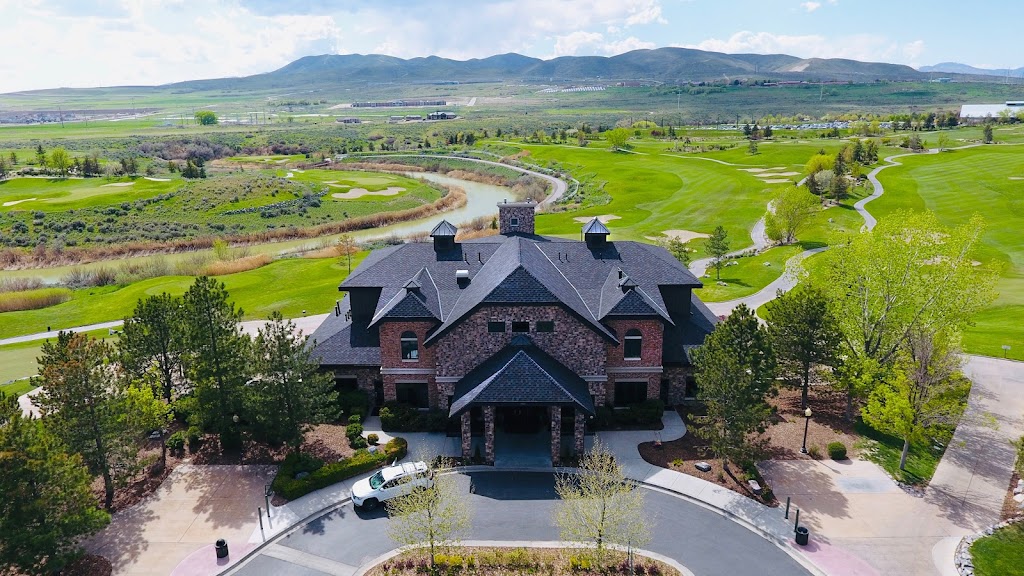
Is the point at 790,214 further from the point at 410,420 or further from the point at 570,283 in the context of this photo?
the point at 410,420

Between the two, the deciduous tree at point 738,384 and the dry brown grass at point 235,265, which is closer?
the deciduous tree at point 738,384

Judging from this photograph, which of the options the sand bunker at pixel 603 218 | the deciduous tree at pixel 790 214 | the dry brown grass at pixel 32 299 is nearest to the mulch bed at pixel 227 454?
the dry brown grass at pixel 32 299

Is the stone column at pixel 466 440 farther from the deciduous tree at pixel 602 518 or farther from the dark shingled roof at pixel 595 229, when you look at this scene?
the dark shingled roof at pixel 595 229

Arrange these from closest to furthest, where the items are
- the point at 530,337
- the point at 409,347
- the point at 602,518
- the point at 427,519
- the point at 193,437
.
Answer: the point at 602,518 → the point at 427,519 → the point at 193,437 → the point at 530,337 → the point at 409,347

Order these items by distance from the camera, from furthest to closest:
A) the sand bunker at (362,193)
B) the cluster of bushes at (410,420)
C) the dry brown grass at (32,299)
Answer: the sand bunker at (362,193) < the dry brown grass at (32,299) < the cluster of bushes at (410,420)

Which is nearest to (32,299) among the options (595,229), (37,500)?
(37,500)

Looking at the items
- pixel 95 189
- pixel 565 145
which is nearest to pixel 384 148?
pixel 565 145
